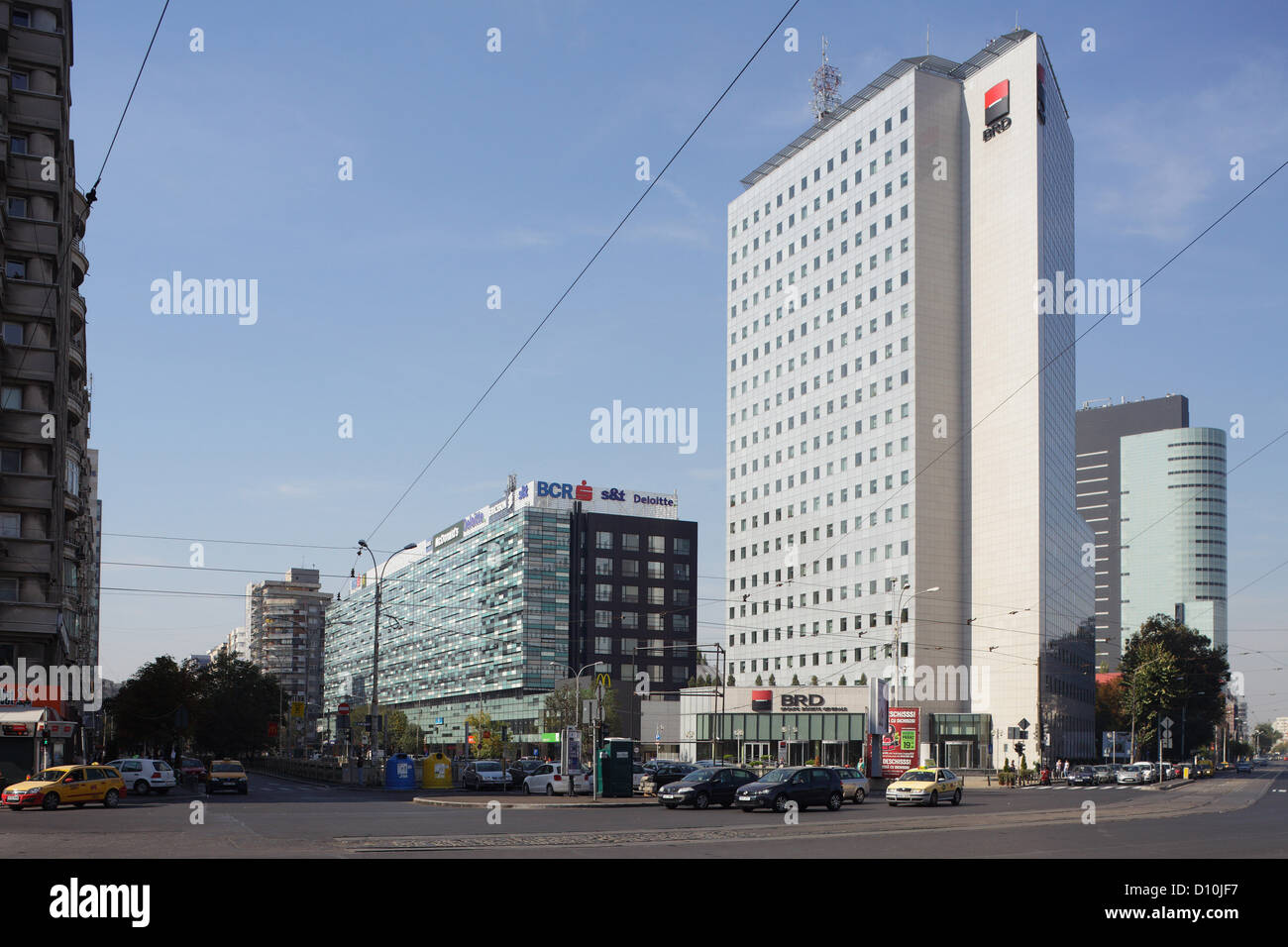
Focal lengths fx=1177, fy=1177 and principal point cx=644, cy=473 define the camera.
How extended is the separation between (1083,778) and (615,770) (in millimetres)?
42373

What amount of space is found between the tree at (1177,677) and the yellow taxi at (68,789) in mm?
97204

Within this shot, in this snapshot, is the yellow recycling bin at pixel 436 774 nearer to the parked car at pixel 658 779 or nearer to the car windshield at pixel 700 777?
the parked car at pixel 658 779

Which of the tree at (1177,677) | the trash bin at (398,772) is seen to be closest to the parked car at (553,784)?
the trash bin at (398,772)

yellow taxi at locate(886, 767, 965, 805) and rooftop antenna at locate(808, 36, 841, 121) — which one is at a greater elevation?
rooftop antenna at locate(808, 36, 841, 121)

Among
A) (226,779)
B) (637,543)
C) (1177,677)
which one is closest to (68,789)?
(226,779)

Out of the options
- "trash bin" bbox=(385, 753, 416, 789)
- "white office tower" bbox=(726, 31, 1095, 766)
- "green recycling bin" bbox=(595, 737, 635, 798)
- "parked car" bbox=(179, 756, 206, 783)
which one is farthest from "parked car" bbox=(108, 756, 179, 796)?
"white office tower" bbox=(726, 31, 1095, 766)

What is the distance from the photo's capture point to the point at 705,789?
4069cm

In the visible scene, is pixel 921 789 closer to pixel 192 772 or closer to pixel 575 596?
pixel 192 772

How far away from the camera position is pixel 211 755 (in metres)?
119

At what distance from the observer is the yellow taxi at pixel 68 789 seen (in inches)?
1554

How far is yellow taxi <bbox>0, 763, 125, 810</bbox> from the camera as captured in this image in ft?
129

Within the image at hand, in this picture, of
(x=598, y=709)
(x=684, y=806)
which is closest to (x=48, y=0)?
(x=598, y=709)

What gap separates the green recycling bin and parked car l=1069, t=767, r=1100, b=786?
4081 centimetres
